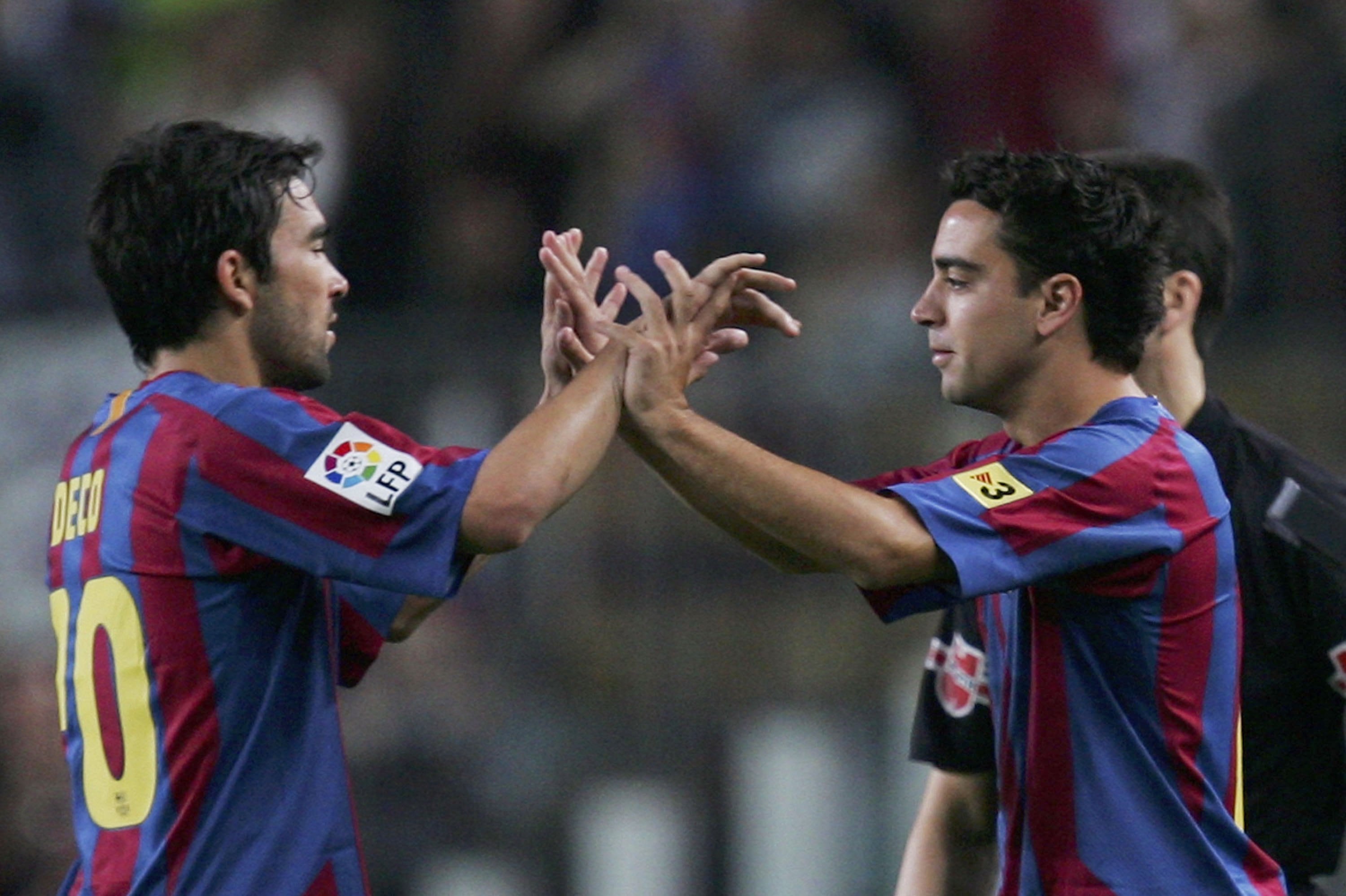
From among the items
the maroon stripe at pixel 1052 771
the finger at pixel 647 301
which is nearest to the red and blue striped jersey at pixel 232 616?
the finger at pixel 647 301

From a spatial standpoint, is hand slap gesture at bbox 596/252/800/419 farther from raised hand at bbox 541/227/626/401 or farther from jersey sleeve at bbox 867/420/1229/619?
jersey sleeve at bbox 867/420/1229/619

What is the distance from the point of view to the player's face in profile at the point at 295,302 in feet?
10.4

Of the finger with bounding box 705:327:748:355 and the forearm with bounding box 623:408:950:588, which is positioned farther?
the finger with bounding box 705:327:748:355

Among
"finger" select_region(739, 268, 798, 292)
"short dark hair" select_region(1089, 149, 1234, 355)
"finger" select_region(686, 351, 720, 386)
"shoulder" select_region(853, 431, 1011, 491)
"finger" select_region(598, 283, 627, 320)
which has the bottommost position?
"shoulder" select_region(853, 431, 1011, 491)

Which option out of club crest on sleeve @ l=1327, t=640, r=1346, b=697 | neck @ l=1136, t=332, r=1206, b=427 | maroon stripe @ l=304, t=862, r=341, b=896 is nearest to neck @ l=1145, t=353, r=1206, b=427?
neck @ l=1136, t=332, r=1206, b=427

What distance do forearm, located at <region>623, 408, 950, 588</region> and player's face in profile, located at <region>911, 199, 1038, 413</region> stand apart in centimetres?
33

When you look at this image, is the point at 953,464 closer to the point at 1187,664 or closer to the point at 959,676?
the point at 959,676

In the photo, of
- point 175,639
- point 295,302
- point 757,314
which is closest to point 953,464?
point 757,314

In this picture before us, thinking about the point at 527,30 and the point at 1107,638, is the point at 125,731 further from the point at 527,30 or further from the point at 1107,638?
the point at 527,30

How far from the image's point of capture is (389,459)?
297 centimetres

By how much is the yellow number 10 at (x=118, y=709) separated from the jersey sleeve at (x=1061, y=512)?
1.20 m

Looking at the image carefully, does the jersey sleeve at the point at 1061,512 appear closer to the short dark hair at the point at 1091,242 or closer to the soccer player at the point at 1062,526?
the soccer player at the point at 1062,526

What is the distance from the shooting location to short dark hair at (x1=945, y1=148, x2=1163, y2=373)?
3.29 metres

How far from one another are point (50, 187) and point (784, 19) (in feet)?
9.58
